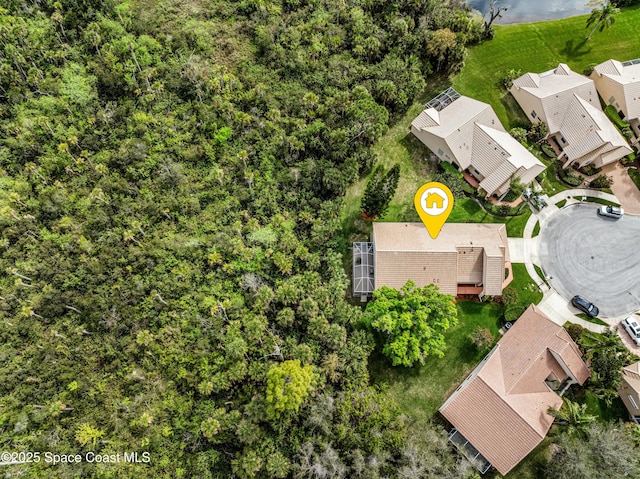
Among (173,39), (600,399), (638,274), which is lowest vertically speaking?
(600,399)

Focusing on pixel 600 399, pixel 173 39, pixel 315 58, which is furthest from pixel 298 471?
pixel 173 39

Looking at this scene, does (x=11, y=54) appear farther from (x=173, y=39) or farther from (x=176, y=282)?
(x=176, y=282)

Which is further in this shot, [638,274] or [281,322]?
[638,274]

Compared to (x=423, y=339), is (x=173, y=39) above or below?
above

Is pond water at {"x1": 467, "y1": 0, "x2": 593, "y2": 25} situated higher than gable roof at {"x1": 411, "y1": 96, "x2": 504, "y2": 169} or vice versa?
pond water at {"x1": 467, "y1": 0, "x2": 593, "y2": 25}

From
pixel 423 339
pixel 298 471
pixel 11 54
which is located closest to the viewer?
pixel 298 471

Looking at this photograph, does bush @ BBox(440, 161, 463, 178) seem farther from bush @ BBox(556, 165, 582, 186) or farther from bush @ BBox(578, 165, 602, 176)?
bush @ BBox(578, 165, 602, 176)

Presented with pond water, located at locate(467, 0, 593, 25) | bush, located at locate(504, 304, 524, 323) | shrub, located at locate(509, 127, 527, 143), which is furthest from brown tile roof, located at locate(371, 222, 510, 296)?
pond water, located at locate(467, 0, 593, 25)

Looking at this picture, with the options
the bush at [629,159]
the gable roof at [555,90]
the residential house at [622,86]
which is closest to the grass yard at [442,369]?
the bush at [629,159]
